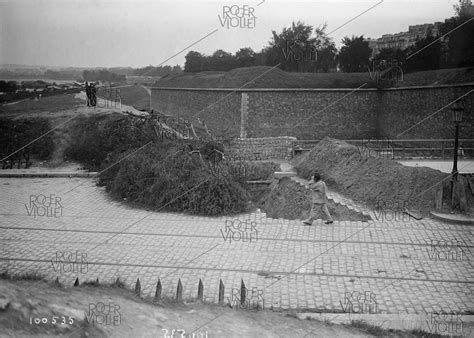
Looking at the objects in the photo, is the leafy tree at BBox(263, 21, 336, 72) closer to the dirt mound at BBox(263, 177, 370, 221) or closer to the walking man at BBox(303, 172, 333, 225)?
the dirt mound at BBox(263, 177, 370, 221)

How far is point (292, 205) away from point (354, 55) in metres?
22.3

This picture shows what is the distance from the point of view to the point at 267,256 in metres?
8.09

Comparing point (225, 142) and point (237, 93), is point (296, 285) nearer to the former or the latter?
point (225, 142)

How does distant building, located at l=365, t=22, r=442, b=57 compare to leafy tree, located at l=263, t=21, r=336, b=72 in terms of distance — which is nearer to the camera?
leafy tree, located at l=263, t=21, r=336, b=72

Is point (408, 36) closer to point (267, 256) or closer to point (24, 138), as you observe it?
point (24, 138)

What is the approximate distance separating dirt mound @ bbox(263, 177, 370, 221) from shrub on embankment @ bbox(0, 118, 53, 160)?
317 inches

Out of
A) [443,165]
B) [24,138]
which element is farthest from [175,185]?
[443,165]

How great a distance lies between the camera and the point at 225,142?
1778 cm

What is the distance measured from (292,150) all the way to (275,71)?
12.7m

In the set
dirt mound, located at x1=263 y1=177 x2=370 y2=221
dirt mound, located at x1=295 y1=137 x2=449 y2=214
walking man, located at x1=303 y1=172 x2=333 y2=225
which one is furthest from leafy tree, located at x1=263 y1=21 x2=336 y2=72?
walking man, located at x1=303 y1=172 x2=333 y2=225

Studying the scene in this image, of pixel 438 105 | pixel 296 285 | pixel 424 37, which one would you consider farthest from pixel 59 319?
pixel 424 37

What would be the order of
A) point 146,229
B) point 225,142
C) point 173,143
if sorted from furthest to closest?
point 225,142 < point 173,143 < point 146,229

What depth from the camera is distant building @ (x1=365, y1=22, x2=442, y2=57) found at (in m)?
25.9

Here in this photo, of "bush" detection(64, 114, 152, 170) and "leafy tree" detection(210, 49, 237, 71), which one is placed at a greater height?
"leafy tree" detection(210, 49, 237, 71)
